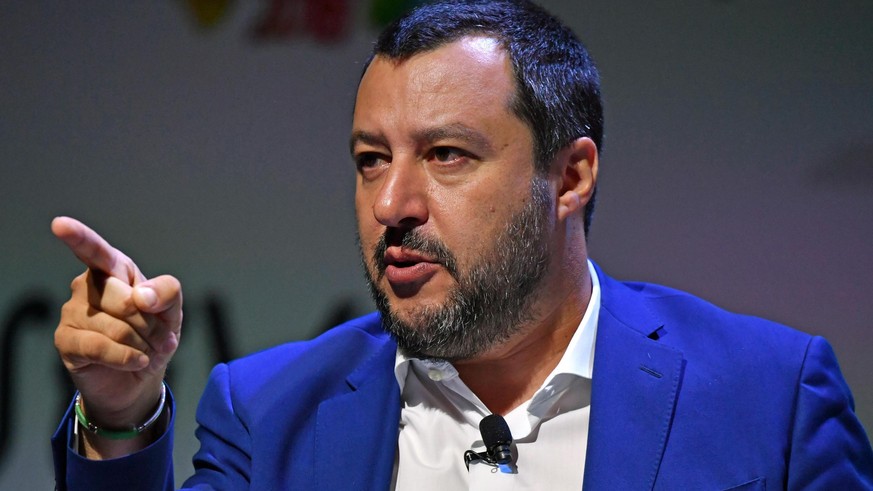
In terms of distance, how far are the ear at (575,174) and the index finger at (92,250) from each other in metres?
0.95

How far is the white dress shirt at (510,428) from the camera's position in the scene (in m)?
1.96

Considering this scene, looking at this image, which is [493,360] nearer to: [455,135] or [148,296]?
[455,135]

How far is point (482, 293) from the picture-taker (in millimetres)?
1940

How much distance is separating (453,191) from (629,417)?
59cm

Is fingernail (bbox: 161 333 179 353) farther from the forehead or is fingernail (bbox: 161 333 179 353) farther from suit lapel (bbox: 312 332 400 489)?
the forehead

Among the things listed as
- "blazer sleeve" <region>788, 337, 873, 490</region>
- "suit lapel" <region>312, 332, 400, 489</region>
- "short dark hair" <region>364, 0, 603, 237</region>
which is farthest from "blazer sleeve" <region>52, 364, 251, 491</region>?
"blazer sleeve" <region>788, 337, 873, 490</region>

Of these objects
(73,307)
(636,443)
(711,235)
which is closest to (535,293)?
(636,443)

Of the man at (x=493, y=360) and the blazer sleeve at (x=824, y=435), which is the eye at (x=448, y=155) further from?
the blazer sleeve at (x=824, y=435)

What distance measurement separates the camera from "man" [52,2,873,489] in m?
1.89

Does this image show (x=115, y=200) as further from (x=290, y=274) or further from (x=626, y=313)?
(x=626, y=313)

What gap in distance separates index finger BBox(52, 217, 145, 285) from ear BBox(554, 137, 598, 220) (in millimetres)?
946

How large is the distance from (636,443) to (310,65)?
5.54ft

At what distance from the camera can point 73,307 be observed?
1566mm

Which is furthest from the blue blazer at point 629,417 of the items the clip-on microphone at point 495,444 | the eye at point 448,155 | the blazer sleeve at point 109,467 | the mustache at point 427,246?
the eye at point 448,155
